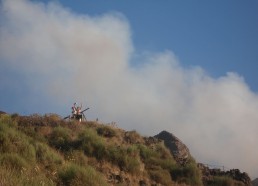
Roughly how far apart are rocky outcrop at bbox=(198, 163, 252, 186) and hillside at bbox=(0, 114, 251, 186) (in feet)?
1.01

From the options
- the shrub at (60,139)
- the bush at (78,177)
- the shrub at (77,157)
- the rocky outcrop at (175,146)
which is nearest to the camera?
the bush at (78,177)

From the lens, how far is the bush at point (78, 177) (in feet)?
51.7

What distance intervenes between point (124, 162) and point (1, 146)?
6784mm

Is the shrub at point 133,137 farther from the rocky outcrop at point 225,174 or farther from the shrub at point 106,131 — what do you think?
the rocky outcrop at point 225,174

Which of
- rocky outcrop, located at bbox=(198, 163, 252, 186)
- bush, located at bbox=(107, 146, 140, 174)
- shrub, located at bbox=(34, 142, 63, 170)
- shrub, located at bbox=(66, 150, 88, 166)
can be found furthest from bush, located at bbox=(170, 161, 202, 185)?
shrub, located at bbox=(34, 142, 63, 170)

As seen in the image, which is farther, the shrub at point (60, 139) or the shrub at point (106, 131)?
the shrub at point (106, 131)

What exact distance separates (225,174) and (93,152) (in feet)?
31.0

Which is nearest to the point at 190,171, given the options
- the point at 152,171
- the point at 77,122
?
the point at 152,171

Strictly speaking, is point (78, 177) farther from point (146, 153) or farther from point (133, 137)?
point (133, 137)

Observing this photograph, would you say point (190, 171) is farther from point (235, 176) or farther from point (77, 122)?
point (77, 122)

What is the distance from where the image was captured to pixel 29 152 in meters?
19.8

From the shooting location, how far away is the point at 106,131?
28375mm

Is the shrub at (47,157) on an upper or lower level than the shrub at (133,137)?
lower

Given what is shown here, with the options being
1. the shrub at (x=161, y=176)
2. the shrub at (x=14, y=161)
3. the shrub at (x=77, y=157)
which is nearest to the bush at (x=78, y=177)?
the shrub at (x=14, y=161)
